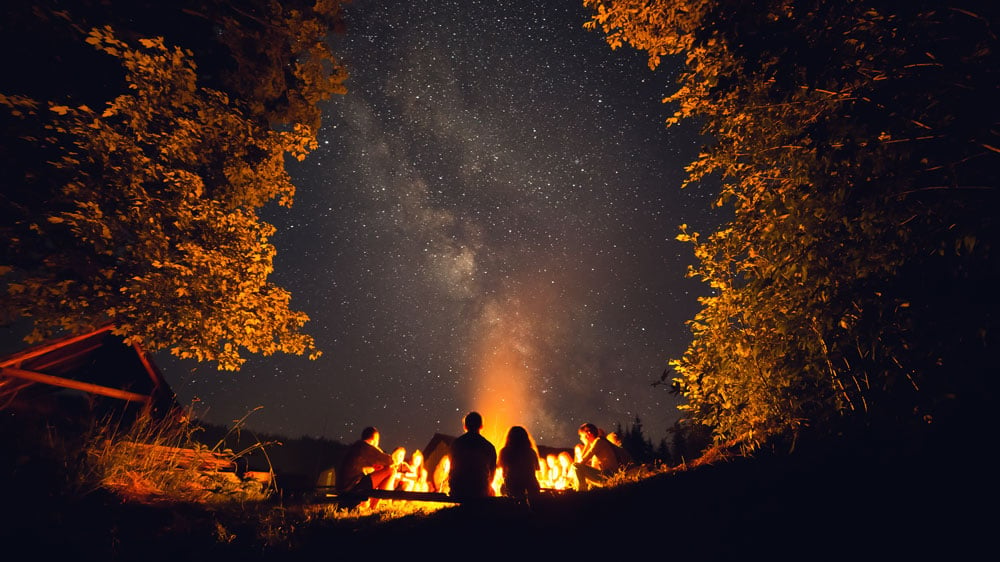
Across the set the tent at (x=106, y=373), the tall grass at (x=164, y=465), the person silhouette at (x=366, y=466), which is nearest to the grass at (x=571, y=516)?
the tall grass at (x=164, y=465)

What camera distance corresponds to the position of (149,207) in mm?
6199

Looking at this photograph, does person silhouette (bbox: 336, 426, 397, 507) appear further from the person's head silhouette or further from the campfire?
the person's head silhouette

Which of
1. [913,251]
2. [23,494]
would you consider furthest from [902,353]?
[23,494]

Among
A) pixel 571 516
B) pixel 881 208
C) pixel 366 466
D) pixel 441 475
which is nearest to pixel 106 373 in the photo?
pixel 366 466

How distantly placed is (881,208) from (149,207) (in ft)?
31.4

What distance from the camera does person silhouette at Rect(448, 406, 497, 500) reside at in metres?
4.90

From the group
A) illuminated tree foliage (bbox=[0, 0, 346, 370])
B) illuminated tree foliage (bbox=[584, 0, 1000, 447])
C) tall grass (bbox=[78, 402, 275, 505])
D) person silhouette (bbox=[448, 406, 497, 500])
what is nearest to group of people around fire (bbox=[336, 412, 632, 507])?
person silhouette (bbox=[448, 406, 497, 500])

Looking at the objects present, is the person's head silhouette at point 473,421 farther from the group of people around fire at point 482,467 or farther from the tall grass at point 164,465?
the tall grass at point 164,465

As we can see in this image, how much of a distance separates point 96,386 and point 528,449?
11334 millimetres

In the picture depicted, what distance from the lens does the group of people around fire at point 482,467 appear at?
4977mm

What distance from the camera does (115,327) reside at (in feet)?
20.4

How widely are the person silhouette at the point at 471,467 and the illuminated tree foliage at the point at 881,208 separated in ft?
9.88

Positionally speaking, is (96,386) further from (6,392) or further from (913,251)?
(913,251)

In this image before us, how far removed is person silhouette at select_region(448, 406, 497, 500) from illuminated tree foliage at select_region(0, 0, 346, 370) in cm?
509
